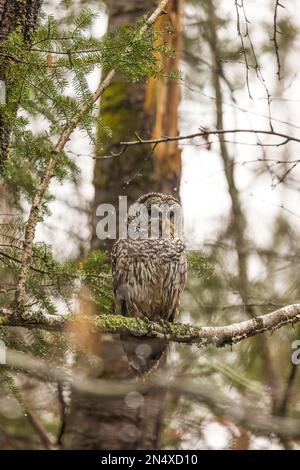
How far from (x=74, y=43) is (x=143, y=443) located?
399 centimetres

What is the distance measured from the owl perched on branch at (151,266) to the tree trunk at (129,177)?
599 mm

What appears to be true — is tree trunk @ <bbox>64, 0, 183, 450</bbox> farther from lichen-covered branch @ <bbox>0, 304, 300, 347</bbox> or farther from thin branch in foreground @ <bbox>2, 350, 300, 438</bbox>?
lichen-covered branch @ <bbox>0, 304, 300, 347</bbox>

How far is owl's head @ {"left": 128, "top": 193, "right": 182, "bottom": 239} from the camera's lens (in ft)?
17.7

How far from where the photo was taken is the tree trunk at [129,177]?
248 inches

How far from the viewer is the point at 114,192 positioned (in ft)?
22.1

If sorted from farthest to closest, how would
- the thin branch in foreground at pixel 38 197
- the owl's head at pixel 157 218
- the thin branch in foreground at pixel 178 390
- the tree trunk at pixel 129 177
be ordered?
the tree trunk at pixel 129 177 < the owl's head at pixel 157 218 < the thin branch in foreground at pixel 178 390 < the thin branch in foreground at pixel 38 197

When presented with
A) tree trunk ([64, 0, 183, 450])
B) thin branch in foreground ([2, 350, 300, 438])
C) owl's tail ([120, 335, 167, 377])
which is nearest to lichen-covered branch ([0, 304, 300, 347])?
thin branch in foreground ([2, 350, 300, 438])

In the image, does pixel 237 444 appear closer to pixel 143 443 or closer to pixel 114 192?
pixel 143 443

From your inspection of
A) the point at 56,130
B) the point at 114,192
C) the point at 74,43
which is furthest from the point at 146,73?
the point at 114,192

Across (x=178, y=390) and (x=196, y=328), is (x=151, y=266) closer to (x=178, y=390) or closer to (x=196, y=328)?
(x=178, y=390)

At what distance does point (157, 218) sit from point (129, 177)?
1411mm

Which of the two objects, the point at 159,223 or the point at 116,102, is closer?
the point at 159,223

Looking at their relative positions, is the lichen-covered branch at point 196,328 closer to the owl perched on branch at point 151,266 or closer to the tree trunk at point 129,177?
the owl perched on branch at point 151,266

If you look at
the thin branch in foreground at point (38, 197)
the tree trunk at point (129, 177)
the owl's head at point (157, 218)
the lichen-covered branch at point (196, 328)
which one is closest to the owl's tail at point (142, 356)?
the tree trunk at point (129, 177)
